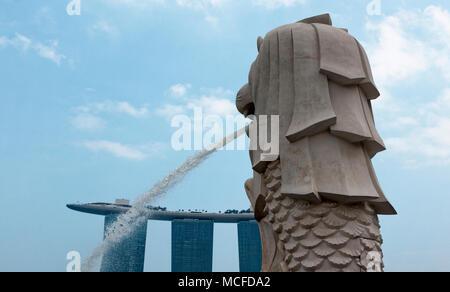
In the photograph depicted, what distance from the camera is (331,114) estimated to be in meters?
5.27

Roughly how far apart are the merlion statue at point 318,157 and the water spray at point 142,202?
5.25 feet

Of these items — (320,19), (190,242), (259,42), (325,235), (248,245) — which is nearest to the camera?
(325,235)

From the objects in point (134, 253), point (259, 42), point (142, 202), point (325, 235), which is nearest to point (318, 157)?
point (325, 235)

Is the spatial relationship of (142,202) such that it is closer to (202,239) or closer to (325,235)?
(325,235)

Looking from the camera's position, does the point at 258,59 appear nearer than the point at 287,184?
No

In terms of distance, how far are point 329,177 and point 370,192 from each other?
58 centimetres

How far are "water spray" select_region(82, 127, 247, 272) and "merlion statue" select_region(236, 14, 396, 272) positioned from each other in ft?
5.25

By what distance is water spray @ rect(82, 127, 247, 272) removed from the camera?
7447mm

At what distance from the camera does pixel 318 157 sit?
528cm

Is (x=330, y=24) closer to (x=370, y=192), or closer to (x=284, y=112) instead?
(x=284, y=112)

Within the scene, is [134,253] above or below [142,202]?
below

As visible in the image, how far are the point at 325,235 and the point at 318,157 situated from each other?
3.39ft

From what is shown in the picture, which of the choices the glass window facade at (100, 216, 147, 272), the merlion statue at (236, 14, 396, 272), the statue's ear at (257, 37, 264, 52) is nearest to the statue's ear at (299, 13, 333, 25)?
the merlion statue at (236, 14, 396, 272)
